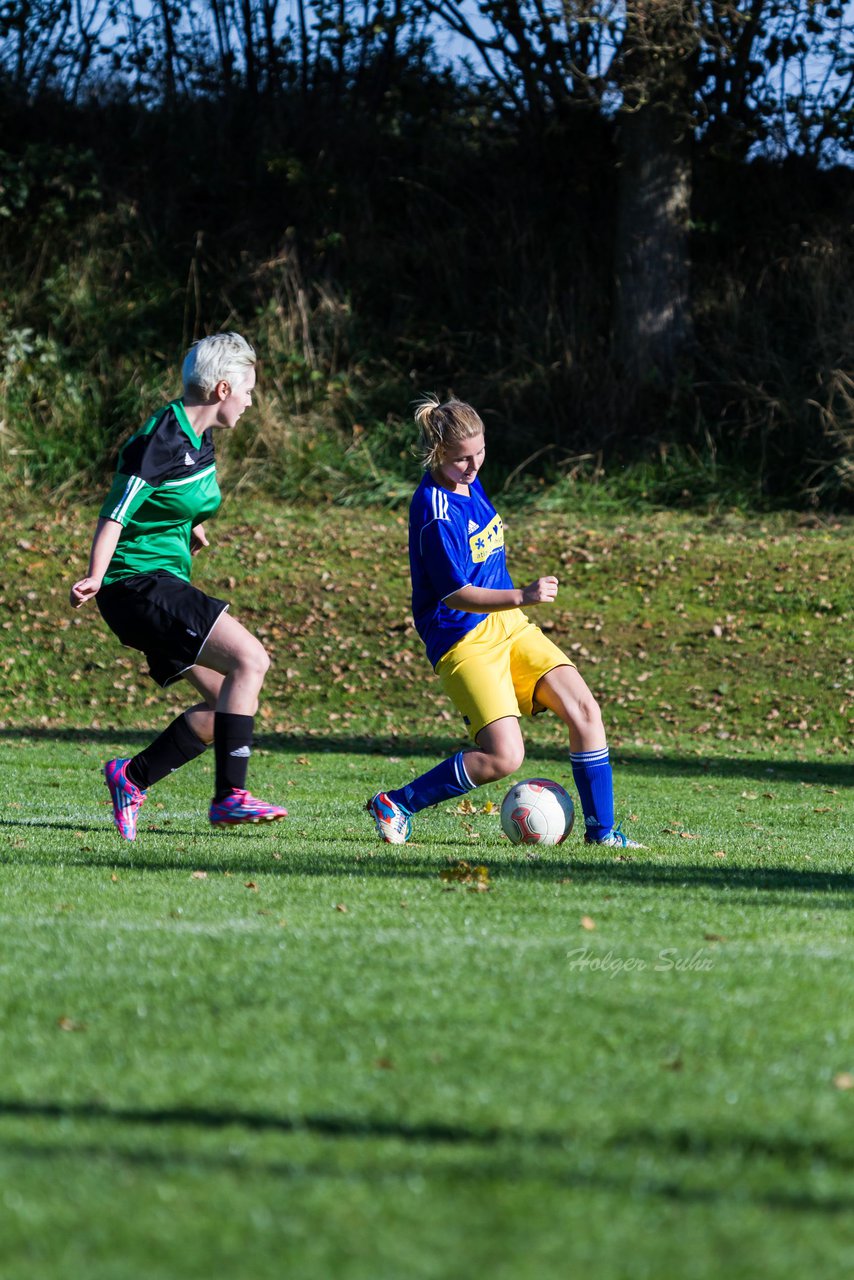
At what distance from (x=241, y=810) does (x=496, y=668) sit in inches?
51.6

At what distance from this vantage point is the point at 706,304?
2438cm

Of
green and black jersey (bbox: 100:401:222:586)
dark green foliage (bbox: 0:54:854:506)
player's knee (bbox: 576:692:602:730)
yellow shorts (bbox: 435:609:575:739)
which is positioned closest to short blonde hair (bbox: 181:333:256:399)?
green and black jersey (bbox: 100:401:222:586)

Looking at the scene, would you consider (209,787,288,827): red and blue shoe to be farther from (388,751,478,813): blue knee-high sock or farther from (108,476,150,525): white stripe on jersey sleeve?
(108,476,150,525): white stripe on jersey sleeve

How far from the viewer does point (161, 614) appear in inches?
247

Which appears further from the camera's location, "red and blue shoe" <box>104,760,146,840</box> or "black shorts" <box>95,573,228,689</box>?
"red and blue shoe" <box>104,760,146,840</box>

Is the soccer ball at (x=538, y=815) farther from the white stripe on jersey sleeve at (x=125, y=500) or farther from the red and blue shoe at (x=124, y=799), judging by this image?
the white stripe on jersey sleeve at (x=125, y=500)

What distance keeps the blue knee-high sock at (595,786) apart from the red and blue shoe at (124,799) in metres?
1.93

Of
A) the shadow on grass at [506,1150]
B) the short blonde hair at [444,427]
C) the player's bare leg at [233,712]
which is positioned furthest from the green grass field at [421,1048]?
the short blonde hair at [444,427]

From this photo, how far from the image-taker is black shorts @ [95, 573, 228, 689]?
20.6 ft

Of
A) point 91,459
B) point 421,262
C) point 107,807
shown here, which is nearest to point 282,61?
point 421,262

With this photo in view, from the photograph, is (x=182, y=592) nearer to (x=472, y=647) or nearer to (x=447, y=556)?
(x=447, y=556)

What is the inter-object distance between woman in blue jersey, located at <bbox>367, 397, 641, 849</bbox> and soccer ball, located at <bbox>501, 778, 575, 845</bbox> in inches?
5.1

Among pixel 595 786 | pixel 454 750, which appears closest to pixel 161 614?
pixel 595 786

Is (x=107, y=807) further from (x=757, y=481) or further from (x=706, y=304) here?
(x=706, y=304)
